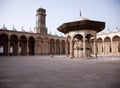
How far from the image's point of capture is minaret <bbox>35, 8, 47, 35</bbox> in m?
51.2

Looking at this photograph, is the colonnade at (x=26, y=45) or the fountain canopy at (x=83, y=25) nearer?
the fountain canopy at (x=83, y=25)

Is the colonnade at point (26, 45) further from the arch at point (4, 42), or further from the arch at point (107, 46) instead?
the arch at point (107, 46)

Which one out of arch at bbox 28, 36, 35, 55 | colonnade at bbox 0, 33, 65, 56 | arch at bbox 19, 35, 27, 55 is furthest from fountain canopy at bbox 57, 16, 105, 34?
arch at bbox 28, 36, 35, 55

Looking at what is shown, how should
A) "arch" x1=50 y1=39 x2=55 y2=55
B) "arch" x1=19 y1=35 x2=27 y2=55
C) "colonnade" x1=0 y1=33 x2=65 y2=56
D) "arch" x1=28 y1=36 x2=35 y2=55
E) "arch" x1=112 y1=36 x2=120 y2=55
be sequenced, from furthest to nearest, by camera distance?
1. "arch" x1=50 y1=39 x2=55 y2=55
2. "arch" x1=112 y1=36 x2=120 y2=55
3. "arch" x1=28 y1=36 x2=35 y2=55
4. "arch" x1=19 y1=35 x2=27 y2=55
5. "colonnade" x1=0 y1=33 x2=65 y2=56

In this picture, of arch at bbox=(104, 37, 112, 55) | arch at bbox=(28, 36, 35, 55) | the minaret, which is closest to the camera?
arch at bbox=(28, 36, 35, 55)

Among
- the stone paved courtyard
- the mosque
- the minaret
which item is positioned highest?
the minaret

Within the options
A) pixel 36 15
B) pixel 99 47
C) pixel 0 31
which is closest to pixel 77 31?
pixel 0 31

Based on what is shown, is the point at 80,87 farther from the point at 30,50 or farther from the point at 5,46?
the point at 30,50

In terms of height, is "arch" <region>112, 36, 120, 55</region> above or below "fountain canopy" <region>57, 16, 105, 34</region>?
below

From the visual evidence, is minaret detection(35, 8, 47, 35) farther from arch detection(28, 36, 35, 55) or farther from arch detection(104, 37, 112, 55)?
arch detection(104, 37, 112, 55)

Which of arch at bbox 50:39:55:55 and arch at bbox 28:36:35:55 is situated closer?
arch at bbox 28:36:35:55

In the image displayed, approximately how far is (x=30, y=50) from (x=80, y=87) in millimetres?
40922

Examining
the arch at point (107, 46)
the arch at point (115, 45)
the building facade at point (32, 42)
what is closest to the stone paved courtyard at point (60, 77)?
the building facade at point (32, 42)

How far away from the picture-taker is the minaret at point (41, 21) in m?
51.2
